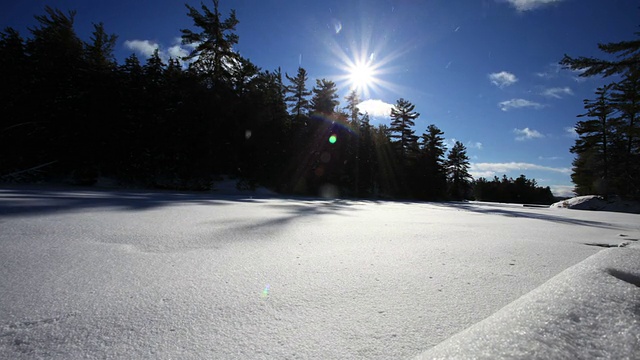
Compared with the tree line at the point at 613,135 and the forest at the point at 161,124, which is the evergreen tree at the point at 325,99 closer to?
the forest at the point at 161,124

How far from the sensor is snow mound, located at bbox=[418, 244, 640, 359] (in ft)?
1.43

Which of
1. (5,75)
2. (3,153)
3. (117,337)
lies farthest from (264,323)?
(5,75)

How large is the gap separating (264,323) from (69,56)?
13.4 meters

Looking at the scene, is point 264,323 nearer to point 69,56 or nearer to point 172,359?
point 172,359

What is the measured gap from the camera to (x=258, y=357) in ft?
1.76

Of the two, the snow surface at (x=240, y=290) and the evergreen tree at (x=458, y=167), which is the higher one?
the evergreen tree at (x=458, y=167)

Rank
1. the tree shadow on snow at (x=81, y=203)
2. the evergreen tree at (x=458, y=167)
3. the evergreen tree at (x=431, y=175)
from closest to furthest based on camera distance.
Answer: the tree shadow on snow at (x=81, y=203), the evergreen tree at (x=431, y=175), the evergreen tree at (x=458, y=167)

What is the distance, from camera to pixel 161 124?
9.71 meters

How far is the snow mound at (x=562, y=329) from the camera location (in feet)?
1.43

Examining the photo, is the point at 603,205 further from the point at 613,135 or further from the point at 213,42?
the point at 213,42

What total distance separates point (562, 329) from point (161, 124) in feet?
37.9

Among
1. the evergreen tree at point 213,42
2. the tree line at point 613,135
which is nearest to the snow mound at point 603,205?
the tree line at point 613,135

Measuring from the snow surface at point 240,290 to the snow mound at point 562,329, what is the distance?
6 cm

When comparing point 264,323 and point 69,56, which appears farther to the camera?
point 69,56
